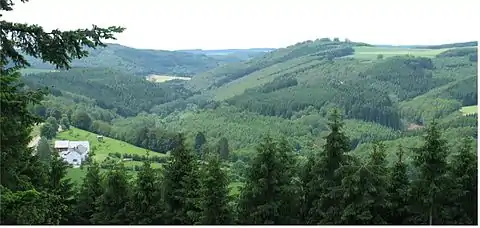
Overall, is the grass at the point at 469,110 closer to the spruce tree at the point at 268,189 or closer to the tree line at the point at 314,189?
the tree line at the point at 314,189

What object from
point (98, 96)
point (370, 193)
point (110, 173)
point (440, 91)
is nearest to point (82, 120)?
point (98, 96)

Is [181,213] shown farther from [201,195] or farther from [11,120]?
[11,120]

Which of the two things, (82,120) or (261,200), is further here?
(82,120)

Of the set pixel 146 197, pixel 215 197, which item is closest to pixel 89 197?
pixel 146 197

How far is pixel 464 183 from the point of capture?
16.2 metres

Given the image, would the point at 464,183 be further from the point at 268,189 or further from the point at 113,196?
the point at 113,196

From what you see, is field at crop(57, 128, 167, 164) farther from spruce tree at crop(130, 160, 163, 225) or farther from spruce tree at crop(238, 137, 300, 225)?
spruce tree at crop(238, 137, 300, 225)

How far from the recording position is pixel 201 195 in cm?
1742

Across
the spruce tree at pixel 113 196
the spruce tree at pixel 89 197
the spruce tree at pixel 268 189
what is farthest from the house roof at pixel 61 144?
the spruce tree at pixel 268 189

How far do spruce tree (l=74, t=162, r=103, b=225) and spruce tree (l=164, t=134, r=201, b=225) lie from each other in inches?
159

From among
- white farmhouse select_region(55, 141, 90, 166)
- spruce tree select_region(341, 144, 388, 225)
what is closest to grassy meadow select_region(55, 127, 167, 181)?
white farmhouse select_region(55, 141, 90, 166)

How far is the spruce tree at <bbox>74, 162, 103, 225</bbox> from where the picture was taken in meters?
21.4

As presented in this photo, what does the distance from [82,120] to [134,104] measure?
7929cm

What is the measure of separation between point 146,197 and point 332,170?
6.85 meters
